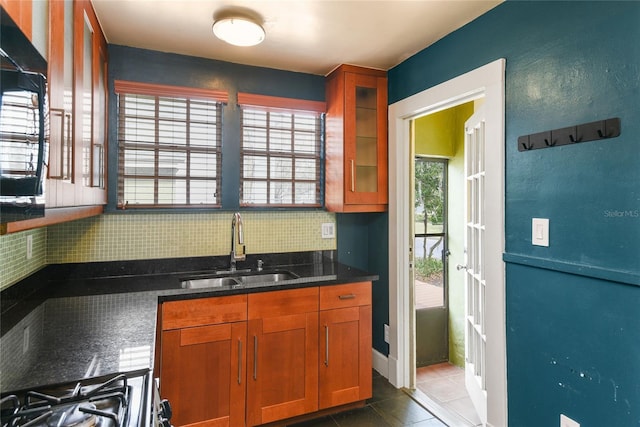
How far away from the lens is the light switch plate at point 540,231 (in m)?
1.67

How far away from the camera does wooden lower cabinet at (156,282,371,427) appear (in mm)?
1995

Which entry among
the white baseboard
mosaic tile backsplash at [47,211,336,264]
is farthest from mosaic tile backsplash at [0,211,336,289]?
the white baseboard

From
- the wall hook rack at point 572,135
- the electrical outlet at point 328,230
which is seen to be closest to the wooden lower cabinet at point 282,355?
the electrical outlet at point 328,230

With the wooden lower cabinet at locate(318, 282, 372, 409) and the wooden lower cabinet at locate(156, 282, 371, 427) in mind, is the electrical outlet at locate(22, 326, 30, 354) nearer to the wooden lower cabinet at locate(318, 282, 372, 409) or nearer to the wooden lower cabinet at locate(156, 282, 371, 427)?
the wooden lower cabinet at locate(156, 282, 371, 427)

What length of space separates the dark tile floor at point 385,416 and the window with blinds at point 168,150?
166 centimetres

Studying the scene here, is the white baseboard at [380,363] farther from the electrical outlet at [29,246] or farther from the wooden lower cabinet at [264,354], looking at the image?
the electrical outlet at [29,246]

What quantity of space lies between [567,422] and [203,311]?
1.80 m

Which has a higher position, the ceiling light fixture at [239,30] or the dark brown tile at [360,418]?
the ceiling light fixture at [239,30]

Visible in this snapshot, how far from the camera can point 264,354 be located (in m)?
2.19

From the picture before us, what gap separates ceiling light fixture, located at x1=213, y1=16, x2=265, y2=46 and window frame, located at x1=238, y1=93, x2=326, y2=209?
0.60m

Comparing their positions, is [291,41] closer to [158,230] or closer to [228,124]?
[228,124]

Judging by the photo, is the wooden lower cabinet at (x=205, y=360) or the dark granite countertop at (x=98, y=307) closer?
the dark granite countertop at (x=98, y=307)

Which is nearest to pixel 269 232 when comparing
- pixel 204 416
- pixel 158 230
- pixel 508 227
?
pixel 158 230

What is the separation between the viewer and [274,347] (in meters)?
2.21
